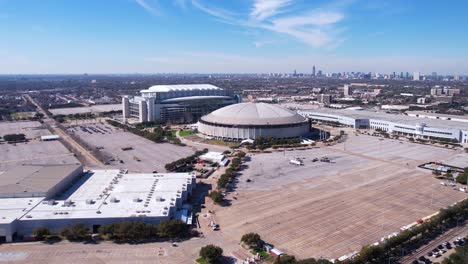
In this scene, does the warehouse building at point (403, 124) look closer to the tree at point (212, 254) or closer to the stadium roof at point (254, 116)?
the stadium roof at point (254, 116)

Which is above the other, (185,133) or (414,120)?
(414,120)

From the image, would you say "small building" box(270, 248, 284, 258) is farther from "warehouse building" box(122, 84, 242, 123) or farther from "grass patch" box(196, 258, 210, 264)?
"warehouse building" box(122, 84, 242, 123)

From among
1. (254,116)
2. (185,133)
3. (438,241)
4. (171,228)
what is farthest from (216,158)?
(438,241)

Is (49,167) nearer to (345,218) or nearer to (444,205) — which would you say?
(345,218)

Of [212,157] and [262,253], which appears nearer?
[262,253]

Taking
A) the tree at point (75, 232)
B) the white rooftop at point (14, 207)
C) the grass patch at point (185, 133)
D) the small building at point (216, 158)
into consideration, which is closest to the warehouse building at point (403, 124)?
the grass patch at point (185, 133)

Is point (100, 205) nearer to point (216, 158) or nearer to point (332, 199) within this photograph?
point (332, 199)
